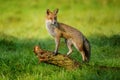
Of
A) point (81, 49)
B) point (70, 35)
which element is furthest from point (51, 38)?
point (81, 49)

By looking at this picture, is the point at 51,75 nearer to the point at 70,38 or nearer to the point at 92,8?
the point at 70,38

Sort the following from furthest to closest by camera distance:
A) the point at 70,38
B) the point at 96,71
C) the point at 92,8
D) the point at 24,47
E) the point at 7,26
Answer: the point at 92,8, the point at 7,26, the point at 24,47, the point at 70,38, the point at 96,71

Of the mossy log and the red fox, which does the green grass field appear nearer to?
the mossy log

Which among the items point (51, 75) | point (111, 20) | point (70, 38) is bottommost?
point (51, 75)

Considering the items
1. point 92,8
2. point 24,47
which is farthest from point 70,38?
point 92,8

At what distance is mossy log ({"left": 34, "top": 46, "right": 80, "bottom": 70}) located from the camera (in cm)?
1005

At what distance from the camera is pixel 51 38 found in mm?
16312

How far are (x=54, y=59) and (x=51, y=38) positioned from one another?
6238mm

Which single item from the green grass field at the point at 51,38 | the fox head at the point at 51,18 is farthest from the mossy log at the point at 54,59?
the fox head at the point at 51,18

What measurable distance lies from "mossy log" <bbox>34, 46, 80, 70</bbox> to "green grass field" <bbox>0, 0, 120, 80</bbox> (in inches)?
6.6

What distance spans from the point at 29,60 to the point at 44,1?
49.2ft

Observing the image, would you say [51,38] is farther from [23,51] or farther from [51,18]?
[51,18]

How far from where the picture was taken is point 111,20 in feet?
71.9

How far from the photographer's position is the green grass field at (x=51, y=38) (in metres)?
10.0
